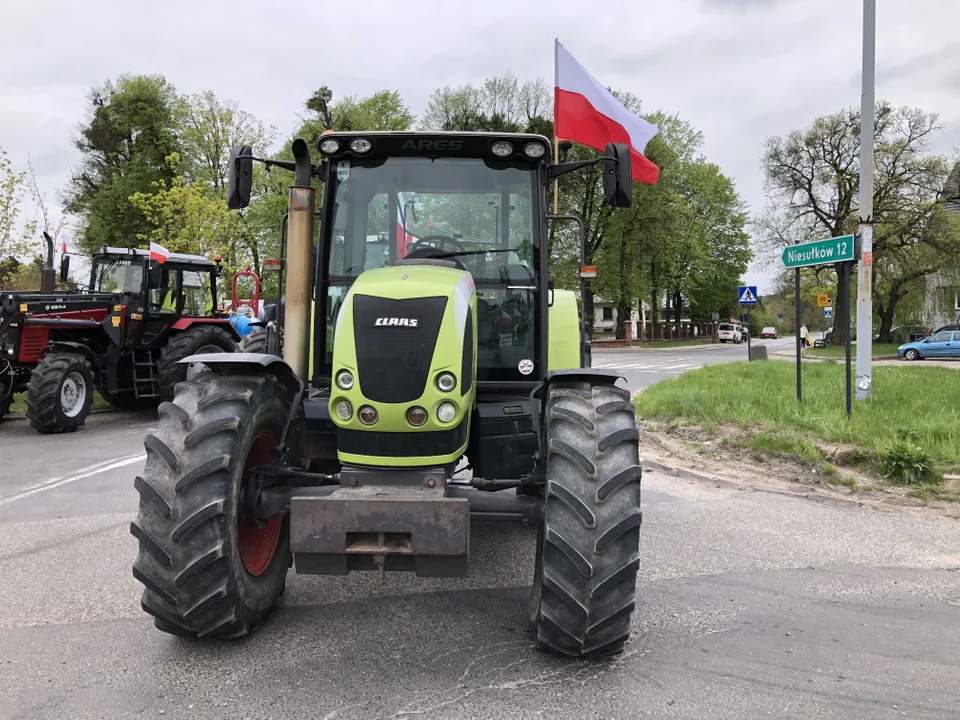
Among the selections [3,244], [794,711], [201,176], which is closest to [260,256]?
[201,176]

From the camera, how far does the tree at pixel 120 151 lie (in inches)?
1553

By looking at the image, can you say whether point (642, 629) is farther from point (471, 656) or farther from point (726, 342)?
point (726, 342)

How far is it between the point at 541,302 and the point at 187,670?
107 inches

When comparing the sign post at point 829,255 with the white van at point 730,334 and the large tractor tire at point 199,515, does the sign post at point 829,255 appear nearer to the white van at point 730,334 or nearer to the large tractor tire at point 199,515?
the large tractor tire at point 199,515

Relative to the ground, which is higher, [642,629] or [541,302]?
[541,302]

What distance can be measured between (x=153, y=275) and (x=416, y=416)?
1074cm

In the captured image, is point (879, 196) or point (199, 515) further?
point (879, 196)

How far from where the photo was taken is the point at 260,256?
3972 centimetres

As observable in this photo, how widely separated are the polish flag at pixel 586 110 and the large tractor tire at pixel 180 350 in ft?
21.0

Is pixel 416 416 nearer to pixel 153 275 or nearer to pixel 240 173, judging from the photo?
pixel 240 173

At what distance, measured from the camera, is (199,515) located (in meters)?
3.17

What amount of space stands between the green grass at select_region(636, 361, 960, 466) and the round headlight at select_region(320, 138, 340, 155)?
5.83 metres

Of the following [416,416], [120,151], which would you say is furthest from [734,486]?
[120,151]

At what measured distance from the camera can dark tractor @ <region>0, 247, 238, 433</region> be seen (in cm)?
1051
